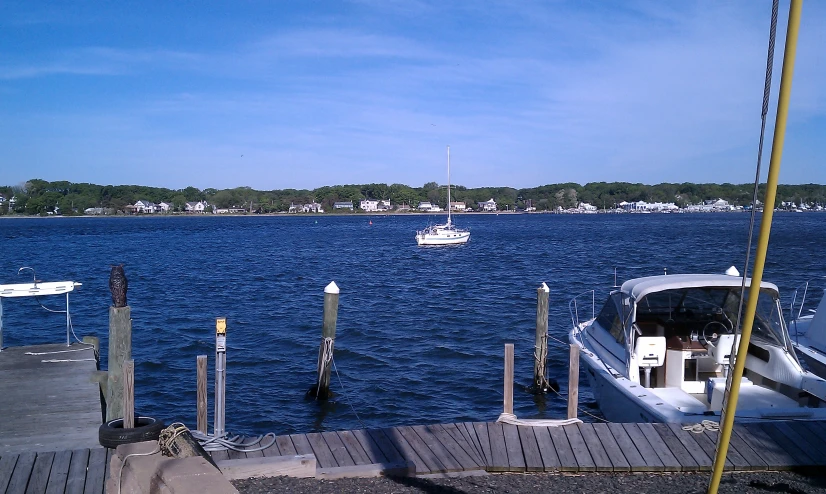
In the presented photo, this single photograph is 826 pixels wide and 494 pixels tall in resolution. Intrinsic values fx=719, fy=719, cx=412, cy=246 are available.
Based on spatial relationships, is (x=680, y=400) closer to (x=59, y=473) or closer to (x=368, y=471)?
(x=368, y=471)

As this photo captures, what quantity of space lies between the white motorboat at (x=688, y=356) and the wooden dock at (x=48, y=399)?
748 centimetres

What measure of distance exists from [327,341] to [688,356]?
23.1ft

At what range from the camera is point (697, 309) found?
11.9 meters

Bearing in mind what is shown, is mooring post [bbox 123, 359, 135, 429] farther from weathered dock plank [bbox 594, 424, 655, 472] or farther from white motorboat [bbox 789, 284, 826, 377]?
white motorboat [bbox 789, 284, 826, 377]

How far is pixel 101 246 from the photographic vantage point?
7300cm

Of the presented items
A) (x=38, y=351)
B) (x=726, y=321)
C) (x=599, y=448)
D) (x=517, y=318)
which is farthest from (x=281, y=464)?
(x=517, y=318)

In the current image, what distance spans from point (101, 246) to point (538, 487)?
74.1 m

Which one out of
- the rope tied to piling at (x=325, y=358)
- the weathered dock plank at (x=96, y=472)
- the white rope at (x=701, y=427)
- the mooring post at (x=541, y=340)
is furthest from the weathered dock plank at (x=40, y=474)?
the mooring post at (x=541, y=340)

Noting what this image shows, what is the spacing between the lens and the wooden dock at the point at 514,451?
22.6 feet

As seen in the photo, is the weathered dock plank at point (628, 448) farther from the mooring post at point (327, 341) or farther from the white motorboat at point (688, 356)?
the mooring post at point (327, 341)

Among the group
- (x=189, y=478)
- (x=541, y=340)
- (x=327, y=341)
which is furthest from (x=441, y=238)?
(x=189, y=478)

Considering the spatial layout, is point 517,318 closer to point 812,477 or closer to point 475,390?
point 475,390

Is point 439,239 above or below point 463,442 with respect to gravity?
below

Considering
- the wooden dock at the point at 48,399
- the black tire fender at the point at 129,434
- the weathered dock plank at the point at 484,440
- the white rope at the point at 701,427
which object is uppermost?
the black tire fender at the point at 129,434
